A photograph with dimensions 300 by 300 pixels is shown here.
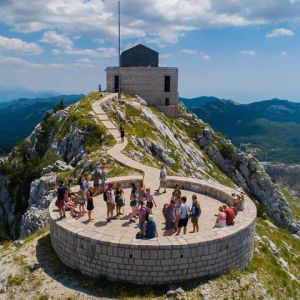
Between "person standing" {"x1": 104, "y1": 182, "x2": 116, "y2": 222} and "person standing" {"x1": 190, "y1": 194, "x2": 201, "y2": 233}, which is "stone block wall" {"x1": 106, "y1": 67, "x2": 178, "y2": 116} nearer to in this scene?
"person standing" {"x1": 104, "y1": 182, "x2": 116, "y2": 222}

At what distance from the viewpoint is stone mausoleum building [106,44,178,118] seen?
6456cm

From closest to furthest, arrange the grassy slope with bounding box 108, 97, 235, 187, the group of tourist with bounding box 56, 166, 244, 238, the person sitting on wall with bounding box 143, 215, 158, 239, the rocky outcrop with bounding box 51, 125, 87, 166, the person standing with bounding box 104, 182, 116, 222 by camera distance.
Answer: the person sitting on wall with bounding box 143, 215, 158, 239, the group of tourist with bounding box 56, 166, 244, 238, the person standing with bounding box 104, 182, 116, 222, the rocky outcrop with bounding box 51, 125, 87, 166, the grassy slope with bounding box 108, 97, 235, 187

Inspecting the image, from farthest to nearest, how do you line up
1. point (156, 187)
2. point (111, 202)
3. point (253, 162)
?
point (253, 162) < point (156, 187) < point (111, 202)

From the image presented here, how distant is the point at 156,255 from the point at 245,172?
1974 inches

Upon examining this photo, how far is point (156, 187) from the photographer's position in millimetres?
24938

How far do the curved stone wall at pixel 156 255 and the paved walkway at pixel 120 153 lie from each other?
8.91 metres

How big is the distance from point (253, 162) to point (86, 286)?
2109 inches

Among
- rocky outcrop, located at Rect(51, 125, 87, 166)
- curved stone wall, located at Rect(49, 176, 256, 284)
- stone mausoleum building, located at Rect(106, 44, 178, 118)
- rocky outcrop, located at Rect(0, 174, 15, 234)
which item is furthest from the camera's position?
stone mausoleum building, located at Rect(106, 44, 178, 118)

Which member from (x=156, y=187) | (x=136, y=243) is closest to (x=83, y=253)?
(x=136, y=243)

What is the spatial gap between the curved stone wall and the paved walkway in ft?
29.2

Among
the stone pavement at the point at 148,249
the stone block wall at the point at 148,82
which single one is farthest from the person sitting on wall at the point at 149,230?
the stone block wall at the point at 148,82

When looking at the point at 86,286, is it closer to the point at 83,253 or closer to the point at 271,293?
the point at 83,253

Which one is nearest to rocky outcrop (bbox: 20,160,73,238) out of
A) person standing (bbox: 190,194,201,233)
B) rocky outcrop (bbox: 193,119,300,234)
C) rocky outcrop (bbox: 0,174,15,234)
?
rocky outcrop (bbox: 0,174,15,234)

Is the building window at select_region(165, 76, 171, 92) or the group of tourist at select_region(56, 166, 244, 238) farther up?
the building window at select_region(165, 76, 171, 92)
